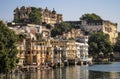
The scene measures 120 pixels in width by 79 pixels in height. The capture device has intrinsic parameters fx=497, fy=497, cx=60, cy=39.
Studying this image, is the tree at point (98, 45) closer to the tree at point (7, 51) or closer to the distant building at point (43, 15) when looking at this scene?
the distant building at point (43, 15)

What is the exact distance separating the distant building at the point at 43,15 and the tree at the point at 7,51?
281ft

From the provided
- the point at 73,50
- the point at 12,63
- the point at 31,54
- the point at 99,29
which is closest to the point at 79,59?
the point at 73,50

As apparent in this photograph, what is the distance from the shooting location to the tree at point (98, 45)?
5364 inches

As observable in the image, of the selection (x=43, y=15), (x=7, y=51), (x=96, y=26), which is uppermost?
(x=43, y=15)

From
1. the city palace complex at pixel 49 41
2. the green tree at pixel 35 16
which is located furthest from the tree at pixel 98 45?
the green tree at pixel 35 16

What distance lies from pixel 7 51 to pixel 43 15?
3807 inches

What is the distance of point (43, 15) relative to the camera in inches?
6127

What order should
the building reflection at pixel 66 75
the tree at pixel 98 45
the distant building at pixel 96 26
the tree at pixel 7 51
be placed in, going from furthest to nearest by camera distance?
the distant building at pixel 96 26, the tree at pixel 98 45, the building reflection at pixel 66 75, the tree at pixel 7 51

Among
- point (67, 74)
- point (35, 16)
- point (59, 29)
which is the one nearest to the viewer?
point (67, 74)

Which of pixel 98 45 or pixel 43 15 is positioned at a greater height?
pixel 43 15

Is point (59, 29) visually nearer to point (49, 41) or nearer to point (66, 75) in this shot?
point (49, 41)

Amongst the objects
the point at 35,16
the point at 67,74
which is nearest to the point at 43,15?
the point at 35,16

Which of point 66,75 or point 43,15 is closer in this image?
point 66,75

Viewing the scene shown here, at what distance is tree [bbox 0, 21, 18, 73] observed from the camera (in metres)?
58.1
